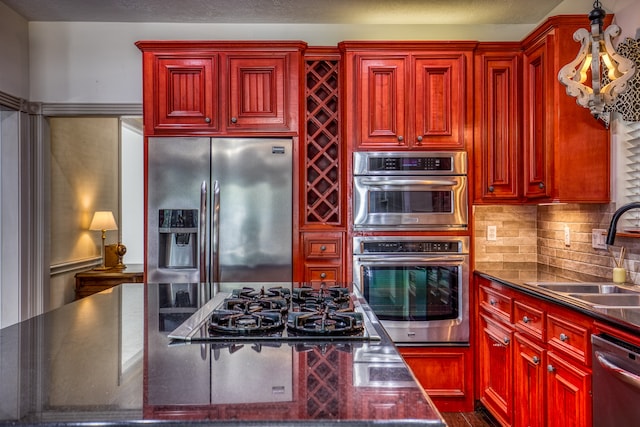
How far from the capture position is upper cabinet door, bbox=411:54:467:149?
3105mm

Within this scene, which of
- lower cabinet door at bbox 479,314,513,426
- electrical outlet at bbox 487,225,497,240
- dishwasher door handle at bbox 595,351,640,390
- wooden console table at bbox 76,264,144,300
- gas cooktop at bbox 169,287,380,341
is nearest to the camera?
gas cooktop at bbox 169,287,380,341

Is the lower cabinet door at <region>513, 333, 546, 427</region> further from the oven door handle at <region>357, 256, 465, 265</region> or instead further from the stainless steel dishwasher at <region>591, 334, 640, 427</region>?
the oven door handle at <region>357, 256, 465, 265</region>

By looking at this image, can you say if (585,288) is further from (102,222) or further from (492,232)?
(102,222)

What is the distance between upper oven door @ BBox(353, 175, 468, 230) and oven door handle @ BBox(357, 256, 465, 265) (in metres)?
0.19

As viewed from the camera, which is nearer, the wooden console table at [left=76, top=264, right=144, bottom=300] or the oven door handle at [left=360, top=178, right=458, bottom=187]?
the oven door handle at [left=360, top=178, right=458, bottom=187]

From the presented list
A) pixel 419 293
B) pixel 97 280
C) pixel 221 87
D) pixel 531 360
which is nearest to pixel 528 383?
pixel 531 360

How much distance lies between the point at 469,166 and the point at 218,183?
163 cm

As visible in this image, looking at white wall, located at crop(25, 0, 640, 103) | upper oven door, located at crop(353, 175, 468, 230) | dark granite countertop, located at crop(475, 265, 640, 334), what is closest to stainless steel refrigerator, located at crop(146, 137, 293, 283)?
upper oven door, located at crop(353, 175, 468, 230)

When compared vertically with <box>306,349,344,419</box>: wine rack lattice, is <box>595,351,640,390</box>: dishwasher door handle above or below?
below

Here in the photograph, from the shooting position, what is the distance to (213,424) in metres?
0.77

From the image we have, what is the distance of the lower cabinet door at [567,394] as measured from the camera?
1867mm

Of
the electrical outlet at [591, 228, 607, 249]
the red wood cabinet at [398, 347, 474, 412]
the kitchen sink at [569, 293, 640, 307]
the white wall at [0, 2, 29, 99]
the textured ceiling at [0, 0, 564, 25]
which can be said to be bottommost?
the red wood cabinet at [398, 347, 474, 412]


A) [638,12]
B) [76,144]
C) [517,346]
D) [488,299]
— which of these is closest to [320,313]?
[517,346]

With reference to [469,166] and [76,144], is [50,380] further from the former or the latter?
[76,144]
